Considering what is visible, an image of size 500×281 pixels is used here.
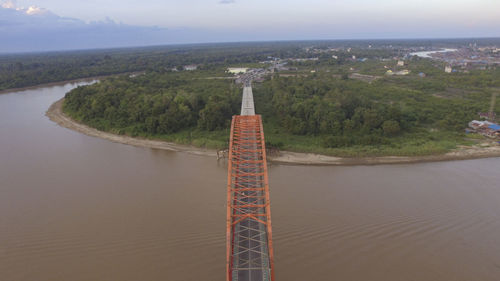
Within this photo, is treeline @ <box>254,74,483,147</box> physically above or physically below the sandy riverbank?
above

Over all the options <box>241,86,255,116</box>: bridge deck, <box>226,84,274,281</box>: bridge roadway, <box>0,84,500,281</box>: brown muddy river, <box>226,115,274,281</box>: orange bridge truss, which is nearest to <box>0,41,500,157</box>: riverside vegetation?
<box>241,86,255,116</box>: bridge deck

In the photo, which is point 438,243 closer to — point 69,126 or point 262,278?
point 262,278

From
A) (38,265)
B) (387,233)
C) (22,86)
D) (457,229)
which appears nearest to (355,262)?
(387,233)

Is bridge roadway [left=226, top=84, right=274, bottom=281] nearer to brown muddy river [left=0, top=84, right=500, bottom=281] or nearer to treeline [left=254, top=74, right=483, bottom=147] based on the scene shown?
brown muddy river [left=0, top=84, right=500, bottom=281]

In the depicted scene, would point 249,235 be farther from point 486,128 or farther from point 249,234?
point 486,128

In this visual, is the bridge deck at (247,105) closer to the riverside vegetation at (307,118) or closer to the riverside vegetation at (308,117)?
the riverside vegetation at (308,117)

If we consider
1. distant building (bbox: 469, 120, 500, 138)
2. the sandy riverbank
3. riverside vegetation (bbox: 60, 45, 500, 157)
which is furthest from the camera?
distant building (bbox: 469, 120, 500, 138)

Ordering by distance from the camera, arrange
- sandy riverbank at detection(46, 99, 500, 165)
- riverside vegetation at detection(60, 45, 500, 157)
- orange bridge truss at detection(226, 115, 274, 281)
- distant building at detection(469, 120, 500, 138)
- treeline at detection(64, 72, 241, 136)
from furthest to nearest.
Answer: treeline at detection(64, 72, 241, 136), distant building at detection(469, 120, 500, 138), riverside vegetation at detection(60, 45, 500, 157), sandy riverbank at detection(46, 99, 500, 165), orange bridge truss at detection(226, 115, 274, 281)

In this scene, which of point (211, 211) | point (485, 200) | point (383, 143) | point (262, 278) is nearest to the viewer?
point (262, 278)

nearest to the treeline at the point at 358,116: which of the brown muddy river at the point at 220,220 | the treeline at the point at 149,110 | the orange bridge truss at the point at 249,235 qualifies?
the brown muddy river at the point at 220,220
